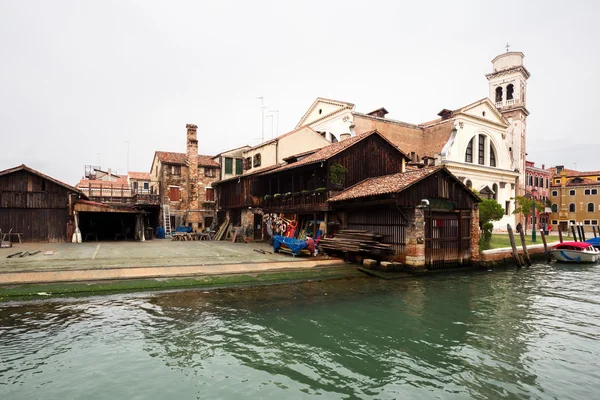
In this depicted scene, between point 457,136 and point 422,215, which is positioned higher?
point 457,136

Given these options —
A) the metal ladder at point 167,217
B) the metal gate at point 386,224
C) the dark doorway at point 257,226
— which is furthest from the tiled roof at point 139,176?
the metal gate at point 386,224

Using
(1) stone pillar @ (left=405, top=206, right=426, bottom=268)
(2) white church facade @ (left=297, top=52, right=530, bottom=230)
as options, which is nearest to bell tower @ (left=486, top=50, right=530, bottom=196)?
(2) white church facade @ (left=297, top=52, right=530, bottom=230)

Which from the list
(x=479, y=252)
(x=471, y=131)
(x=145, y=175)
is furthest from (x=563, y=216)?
(x=145, y=175)

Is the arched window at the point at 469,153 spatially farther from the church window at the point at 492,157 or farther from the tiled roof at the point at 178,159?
the tiled roof at the point at 178,159

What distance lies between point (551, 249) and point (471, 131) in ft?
50.2

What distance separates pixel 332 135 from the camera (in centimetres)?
3372

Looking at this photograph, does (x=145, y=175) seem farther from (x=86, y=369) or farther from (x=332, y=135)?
(x=86, y=369)

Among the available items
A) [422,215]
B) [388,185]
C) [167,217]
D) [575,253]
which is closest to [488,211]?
[575,253]

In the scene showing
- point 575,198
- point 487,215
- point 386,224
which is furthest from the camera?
point 575,198

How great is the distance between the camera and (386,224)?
16250 mm

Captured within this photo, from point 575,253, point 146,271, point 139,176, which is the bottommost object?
point 575,253

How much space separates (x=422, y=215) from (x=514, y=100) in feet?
119

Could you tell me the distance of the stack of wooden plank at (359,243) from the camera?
15.6 metres

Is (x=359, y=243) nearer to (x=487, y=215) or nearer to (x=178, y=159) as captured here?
(x=487, y=215)
